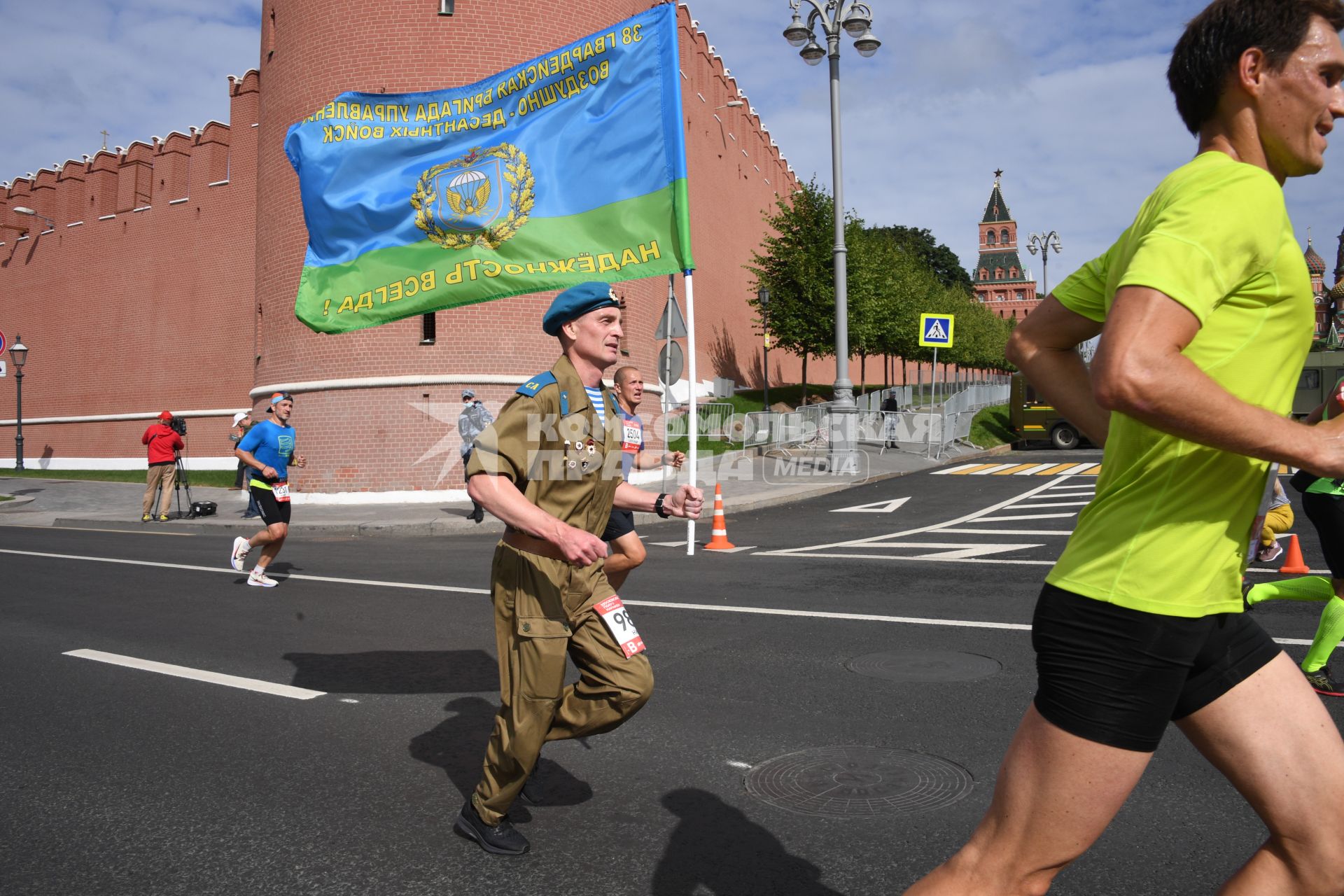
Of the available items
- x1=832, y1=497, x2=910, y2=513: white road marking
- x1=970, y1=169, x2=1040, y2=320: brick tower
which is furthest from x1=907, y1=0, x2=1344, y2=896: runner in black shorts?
x1=970, y1=169, x2=1040, y2=320: brick tower

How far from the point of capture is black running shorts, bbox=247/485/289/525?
1040 centimetres

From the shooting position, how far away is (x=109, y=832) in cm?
389

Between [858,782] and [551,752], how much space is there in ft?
Answer: 4.90

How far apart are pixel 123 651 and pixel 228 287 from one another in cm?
3466

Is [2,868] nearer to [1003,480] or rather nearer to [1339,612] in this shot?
[1339,612]

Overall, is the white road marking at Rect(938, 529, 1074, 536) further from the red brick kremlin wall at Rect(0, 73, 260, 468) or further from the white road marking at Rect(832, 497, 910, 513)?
the red brick kremlin wall at Rect(0, 73, 260, 468)

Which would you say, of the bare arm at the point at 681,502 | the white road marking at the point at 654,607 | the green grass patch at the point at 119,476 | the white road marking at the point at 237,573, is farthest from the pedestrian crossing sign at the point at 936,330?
the bare arm at the point at 681,502

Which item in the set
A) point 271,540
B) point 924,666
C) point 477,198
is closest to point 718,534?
point 271,540

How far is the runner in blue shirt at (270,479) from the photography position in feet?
33.7

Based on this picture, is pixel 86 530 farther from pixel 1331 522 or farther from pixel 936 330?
pixel 936 330

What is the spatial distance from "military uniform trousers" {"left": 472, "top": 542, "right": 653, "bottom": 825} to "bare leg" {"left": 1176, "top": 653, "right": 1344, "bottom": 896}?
6.86ft

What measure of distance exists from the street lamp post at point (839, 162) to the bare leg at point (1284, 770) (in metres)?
19.3

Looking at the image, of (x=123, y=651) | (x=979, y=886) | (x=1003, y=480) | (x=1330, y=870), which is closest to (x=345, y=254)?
(x=123, y=651)

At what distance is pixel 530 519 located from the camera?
133 inches
